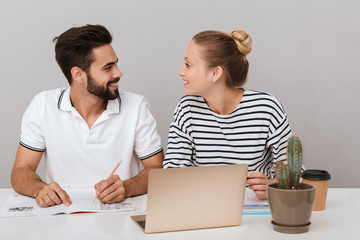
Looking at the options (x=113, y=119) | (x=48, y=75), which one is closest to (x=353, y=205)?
(x=113, y=119)

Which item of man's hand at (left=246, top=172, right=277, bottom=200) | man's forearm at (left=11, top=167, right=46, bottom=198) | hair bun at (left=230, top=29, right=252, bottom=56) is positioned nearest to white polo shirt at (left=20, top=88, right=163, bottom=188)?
man's forearm at (left=11, top=167, right=46, bottom=198)

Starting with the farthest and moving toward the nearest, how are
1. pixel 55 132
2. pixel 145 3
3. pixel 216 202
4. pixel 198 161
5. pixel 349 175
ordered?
pixel 349 175
pixel 145 3
pixel 55 132
pixel 198 161
pixel 216 202

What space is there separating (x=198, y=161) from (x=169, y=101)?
0.90 metres

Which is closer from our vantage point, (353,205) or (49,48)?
(353,205)

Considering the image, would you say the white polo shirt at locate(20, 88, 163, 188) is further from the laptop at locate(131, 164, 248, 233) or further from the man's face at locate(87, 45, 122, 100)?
the laptop at locate(131, 164, 248, 233)

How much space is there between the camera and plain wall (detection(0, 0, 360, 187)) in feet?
9.08

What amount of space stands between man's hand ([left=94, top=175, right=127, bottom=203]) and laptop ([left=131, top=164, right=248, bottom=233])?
0.30 meters

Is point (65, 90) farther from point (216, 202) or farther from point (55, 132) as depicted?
point (216, 202)

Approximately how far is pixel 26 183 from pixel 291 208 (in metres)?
1.03

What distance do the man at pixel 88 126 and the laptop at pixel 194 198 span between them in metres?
0.80

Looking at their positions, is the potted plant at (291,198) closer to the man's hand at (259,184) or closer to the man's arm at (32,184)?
the man's hand at (259,184)

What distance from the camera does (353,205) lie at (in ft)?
5.22

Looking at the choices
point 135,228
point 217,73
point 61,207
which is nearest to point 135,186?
point 61,207

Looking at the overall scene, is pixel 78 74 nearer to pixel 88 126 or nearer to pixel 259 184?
pixel 88 126
